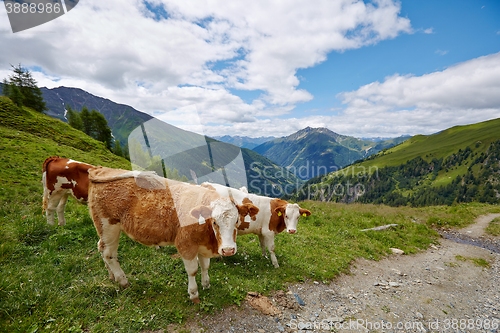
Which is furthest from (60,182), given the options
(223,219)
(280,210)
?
(280,210)

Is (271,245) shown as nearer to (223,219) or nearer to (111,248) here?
(223,219)

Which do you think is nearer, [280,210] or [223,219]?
[223,219]

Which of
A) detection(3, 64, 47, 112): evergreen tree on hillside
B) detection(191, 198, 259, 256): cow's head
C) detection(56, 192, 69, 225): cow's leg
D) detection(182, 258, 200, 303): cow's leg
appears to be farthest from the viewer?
detection(3, 64, 47, 112): evergreen tree on hillside

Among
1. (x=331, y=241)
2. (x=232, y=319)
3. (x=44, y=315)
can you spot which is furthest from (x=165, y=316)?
(x=331, y=241)

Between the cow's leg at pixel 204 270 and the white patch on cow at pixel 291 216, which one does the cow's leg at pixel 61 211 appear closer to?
the cow's leg at pixel 204 270

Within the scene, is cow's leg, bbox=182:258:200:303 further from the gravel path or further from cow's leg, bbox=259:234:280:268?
cow's leg, bbox=259:234:280:268

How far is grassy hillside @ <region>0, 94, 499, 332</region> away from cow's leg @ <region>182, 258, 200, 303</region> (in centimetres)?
23

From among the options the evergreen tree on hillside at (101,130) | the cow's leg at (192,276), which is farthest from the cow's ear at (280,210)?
the evergreen tree on hillside at (101,130)

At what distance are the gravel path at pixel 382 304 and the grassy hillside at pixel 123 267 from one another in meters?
0.50

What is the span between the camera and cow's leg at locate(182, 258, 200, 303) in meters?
6.36

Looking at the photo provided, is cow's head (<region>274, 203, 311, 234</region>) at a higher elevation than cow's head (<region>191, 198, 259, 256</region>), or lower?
lower

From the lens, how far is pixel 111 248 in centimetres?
673

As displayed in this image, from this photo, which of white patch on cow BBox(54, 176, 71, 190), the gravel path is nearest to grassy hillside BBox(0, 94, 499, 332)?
the gravel path

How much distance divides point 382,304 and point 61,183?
13.1m
